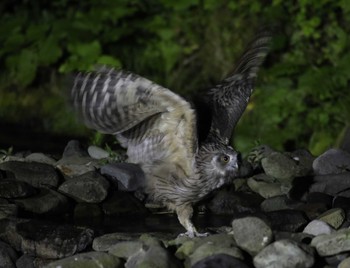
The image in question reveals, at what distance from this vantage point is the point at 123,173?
278 inches

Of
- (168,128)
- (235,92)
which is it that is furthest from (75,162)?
(168,128)

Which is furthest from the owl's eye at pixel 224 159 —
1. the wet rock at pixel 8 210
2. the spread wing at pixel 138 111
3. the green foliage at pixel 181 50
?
the green foliage at pixel 181 50

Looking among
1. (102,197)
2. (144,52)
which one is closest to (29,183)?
(102,197)

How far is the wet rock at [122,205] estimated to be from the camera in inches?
270

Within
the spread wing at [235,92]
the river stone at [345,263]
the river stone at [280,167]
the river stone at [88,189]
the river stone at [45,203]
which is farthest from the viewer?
the river stone at [280,167]

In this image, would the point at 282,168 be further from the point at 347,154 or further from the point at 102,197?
the point at 102,197

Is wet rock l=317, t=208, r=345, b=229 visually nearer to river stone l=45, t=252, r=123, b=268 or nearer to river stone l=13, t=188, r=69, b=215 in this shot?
river stone l=45, t=252, r=123, b=268

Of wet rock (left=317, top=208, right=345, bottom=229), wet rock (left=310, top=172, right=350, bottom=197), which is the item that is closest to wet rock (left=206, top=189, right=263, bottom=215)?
wet rock (left=310, top=172, right=350, bottom=197)

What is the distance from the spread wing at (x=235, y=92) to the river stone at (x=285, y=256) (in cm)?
132

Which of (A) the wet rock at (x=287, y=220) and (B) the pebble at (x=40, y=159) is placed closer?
(A) the wet rock at (x=287, y=220)

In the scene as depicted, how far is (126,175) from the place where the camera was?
7055 millimetres

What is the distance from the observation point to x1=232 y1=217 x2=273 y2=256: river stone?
5.39 metres

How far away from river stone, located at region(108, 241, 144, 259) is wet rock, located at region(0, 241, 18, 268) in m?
0.60

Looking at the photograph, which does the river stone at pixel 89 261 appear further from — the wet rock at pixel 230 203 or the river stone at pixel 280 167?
the river stone at pixel 280 167
